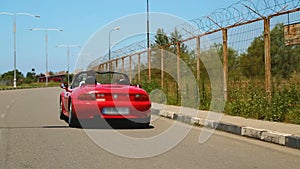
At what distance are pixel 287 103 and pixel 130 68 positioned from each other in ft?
63.3

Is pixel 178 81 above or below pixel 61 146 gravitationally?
above

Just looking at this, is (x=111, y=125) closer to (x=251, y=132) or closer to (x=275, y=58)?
(x=251, y=132)

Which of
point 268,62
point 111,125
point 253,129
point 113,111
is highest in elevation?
point 268,62

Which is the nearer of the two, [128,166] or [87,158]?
[128,166]

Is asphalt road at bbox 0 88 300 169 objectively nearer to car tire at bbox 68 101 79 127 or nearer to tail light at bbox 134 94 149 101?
car tire at bbox 68 101 79 127

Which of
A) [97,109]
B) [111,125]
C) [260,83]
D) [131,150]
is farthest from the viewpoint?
[260,83]

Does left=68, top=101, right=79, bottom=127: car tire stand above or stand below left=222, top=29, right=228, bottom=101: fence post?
below

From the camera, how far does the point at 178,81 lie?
20.0 metres

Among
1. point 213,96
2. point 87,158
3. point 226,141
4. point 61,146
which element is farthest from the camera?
point 213,96

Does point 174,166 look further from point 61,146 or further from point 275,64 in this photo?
point 275,64

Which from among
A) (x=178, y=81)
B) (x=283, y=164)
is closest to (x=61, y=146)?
(x=283, y=164)

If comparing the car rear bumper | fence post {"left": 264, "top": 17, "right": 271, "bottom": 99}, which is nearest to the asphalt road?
the car rear bumper

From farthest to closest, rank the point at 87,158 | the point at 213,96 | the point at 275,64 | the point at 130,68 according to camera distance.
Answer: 1. the point at 130,68
2. the point at 213,96
3. the point at 275,64
4. the point at 87,158

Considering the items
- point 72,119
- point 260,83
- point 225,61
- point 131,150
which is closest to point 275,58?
point 260,83
